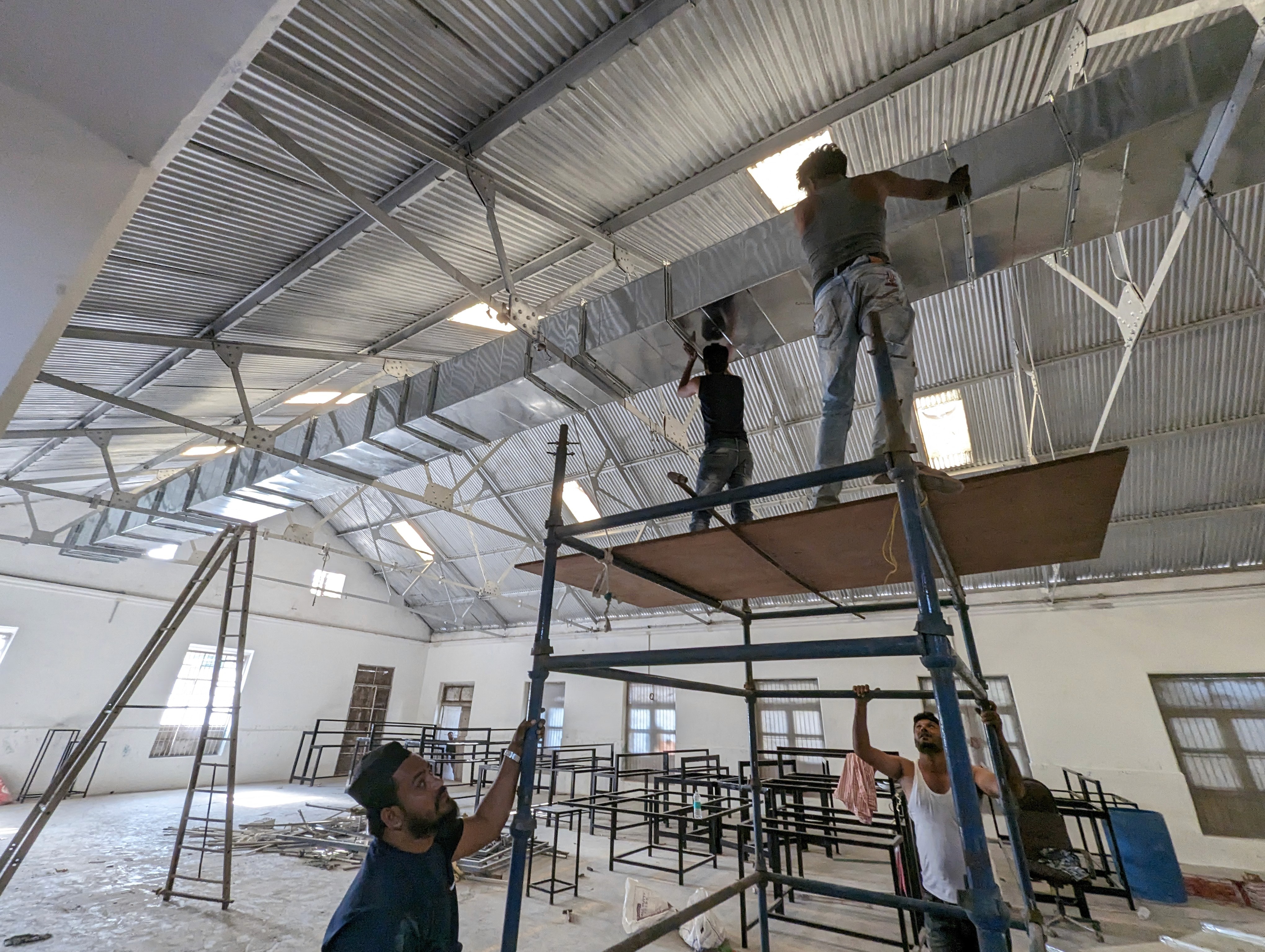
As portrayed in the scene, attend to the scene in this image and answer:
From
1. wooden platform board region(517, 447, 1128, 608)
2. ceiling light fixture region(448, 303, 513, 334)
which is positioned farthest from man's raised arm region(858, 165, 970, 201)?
ceiling light fixture region(448, 303, 513, 334)

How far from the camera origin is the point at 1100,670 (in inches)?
352

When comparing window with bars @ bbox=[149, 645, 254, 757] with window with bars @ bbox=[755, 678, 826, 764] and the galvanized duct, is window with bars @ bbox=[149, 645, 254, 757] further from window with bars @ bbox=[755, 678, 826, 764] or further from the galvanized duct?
window with bars @ bbox=[755, 678, 826, 764]

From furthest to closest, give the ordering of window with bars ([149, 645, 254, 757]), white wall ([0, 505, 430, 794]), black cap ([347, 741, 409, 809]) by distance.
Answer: window with bars ([149, 645, 254, 757]) < white wall ([0, 505, 430, 794]) < black cap ([347, 741, 409, 809])

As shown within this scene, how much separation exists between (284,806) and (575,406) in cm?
1076

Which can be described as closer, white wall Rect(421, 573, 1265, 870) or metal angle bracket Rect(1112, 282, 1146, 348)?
metal angle bracket Rect(1112, 282, 1146, 348)

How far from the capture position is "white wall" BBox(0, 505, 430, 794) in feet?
35.5

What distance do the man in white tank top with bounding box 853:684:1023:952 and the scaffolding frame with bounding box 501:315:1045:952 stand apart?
0.34 feet

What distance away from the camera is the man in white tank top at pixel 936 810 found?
318 cm

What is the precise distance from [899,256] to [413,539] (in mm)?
14486

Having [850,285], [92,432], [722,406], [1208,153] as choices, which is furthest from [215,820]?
[1208,153]

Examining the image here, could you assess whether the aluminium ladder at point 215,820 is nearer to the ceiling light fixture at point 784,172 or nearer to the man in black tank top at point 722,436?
the man in black tank top at point 722,436

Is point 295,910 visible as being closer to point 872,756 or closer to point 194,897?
point 194,897

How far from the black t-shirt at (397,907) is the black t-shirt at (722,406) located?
9.26 feet

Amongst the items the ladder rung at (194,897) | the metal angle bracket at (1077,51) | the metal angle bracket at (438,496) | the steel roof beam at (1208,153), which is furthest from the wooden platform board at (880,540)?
the metal angle bracket at (438,496)
